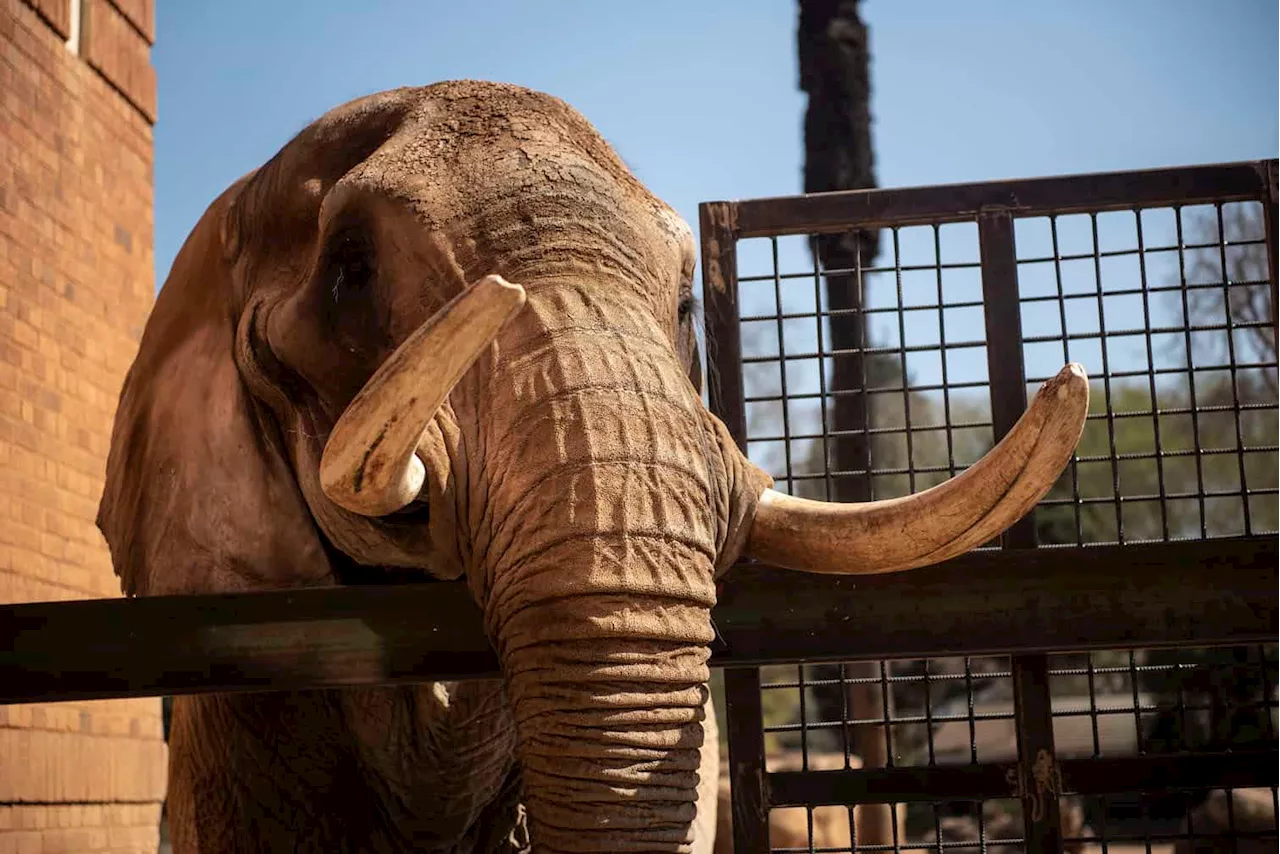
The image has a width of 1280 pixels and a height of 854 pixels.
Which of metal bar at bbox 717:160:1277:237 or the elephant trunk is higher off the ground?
metal bar at bbox 717:160:1277:237

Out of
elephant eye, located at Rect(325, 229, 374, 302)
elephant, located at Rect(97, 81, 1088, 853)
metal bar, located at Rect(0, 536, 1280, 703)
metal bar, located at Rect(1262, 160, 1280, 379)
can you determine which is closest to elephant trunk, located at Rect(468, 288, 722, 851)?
elephant, located at Rect(97, 81, 1088, 853)

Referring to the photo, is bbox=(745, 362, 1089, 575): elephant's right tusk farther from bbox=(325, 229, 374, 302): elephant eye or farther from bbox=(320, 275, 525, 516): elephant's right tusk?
bbox=(325, 229, 374, 302): elephant eye

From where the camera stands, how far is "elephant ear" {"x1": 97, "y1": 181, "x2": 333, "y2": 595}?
337cm

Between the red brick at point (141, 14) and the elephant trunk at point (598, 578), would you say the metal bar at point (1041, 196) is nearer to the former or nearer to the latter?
the elephant trunk at point (598, 578)

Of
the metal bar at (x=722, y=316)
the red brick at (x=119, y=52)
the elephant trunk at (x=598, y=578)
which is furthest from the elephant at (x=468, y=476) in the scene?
the red brick at (x=119, y=52)

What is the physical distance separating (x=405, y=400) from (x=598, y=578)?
0.39m

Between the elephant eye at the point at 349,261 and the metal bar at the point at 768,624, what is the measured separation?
0.79m

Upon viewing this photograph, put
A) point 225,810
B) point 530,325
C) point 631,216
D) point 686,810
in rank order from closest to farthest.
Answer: point 686,810 → point 530,325 → point 631,216 → point 225,810

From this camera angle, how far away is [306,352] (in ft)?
10.6

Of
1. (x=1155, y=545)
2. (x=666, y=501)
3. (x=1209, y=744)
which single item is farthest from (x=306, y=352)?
(x=1209, y=744)

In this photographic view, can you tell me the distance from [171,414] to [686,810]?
5.58 feet

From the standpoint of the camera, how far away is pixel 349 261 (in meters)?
3.18

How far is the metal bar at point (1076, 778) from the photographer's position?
12.5 ft

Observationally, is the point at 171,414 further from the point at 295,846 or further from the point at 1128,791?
the point at 1128,791
